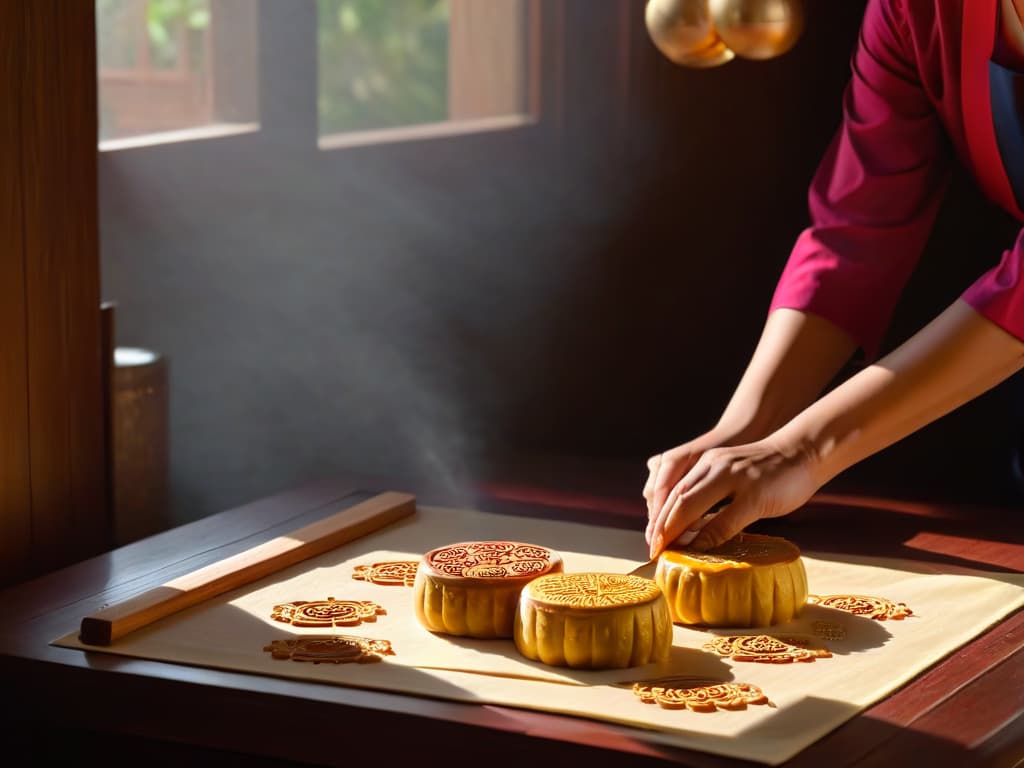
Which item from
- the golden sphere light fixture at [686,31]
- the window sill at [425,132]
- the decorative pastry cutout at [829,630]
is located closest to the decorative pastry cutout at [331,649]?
the decorative pastry cutout at [829,630]

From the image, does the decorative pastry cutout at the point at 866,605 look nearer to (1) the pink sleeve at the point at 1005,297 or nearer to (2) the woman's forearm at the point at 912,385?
(2) the woman's forearm at the point at 912,385

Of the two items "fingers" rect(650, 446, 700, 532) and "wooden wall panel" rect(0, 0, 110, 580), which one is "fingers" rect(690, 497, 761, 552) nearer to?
"fingers" rect(650, 446, 700, 532)

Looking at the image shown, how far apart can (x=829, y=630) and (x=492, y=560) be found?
0.29 meters

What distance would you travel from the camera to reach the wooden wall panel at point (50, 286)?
59.7 inches

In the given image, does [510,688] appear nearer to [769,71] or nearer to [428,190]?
[428,190]

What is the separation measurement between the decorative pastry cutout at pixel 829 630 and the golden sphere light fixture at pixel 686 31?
823 mm

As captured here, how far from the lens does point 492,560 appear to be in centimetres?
134

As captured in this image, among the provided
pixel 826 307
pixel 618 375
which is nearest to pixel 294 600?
pixel 826 307

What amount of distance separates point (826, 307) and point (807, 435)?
11.0 inches

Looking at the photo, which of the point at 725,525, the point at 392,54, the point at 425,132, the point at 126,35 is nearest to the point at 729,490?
the point at 725,525

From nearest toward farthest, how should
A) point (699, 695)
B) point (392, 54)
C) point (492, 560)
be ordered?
point (699, 695), point (492, 560), point (392, 54)

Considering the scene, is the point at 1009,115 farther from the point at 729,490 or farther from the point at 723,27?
the point at 729,490

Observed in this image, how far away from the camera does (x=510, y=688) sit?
1.15 m

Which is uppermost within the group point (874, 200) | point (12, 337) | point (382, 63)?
point (382, 63)
